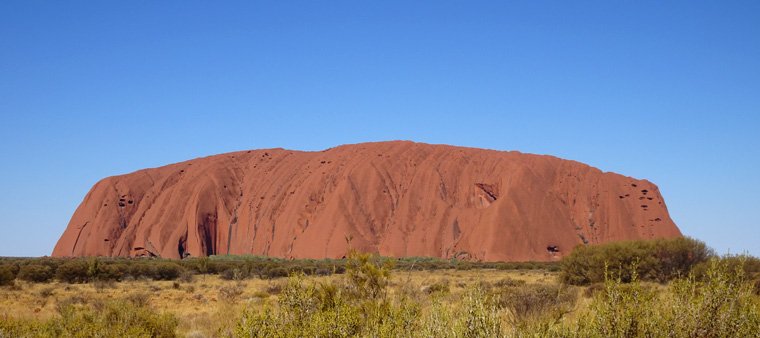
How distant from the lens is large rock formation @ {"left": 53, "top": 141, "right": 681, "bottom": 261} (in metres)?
70.9

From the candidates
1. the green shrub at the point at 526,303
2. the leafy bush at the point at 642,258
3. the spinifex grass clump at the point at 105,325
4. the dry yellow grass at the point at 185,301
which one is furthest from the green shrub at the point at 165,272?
the green shrub at the point at 526,303

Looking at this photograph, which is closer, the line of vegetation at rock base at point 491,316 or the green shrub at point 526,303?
the line of vegetation at rock base at point 491,316

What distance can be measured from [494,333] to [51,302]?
22022mm

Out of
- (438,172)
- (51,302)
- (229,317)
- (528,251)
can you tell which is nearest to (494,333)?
(229,317)

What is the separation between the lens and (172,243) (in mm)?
78312

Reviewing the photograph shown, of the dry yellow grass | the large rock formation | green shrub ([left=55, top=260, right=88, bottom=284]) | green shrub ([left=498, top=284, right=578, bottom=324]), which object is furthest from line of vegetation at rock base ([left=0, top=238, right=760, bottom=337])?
the large rock formation

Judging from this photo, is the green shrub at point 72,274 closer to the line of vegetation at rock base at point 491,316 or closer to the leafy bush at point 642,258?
the line of vegetation at rock base at point 491,316

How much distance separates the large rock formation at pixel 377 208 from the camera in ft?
233

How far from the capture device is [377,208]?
75.9 m

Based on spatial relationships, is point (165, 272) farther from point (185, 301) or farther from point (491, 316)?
point (491, 316)

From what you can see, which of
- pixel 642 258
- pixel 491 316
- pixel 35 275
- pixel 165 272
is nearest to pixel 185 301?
pixel 165 272

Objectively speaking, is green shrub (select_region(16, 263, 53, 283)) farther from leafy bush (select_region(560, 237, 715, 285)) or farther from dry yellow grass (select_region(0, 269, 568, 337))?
leafy bush (select_region(560, 237, 715, 285))

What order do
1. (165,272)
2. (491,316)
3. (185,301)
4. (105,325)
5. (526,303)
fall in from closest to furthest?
(491,316), (105,325), (526,303), (185,301), (165,272)

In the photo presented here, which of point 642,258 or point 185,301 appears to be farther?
point 642,258
